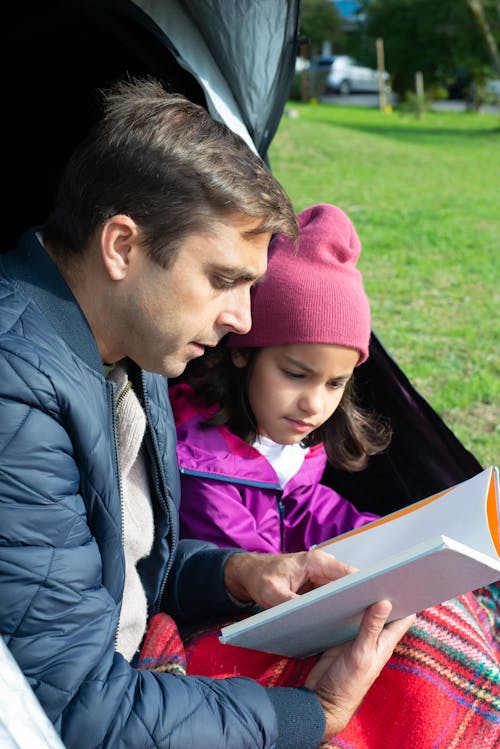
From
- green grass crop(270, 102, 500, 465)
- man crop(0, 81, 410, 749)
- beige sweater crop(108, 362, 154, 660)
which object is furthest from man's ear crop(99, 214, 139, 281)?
green grass crop(270, 102, 500, 465)

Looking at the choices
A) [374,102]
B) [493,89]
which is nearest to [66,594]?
[493,89]

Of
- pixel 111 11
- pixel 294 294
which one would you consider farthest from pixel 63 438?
pixel 111 11

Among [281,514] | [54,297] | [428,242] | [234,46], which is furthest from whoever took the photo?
[428,242]

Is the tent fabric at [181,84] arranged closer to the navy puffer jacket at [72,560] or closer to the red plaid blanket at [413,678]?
the red plaid blanket at [413,678]

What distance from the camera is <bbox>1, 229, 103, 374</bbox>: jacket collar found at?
1438 millimetres

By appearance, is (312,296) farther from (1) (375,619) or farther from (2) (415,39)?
(2) (415,39)

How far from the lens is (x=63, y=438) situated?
4.43 ft

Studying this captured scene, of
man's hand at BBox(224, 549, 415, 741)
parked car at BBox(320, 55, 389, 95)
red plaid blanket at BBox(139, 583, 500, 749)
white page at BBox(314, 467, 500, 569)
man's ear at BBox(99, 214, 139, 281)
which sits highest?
man's ear at BBox(99, 214, 139, 281)

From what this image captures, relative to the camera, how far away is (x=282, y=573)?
5.88 feet

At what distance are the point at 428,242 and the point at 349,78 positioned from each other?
2395cm

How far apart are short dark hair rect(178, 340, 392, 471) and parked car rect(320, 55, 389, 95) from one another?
28.3 meters

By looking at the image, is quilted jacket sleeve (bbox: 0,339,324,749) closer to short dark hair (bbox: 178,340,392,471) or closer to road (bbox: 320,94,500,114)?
A: short dark hair (bbox: 178,340,392,471)

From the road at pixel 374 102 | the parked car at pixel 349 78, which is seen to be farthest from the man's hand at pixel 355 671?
the parked car at pixel 349 78

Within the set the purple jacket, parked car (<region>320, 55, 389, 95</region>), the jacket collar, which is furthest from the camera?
parked car (<region>320, 55, 389, 95</region>)
